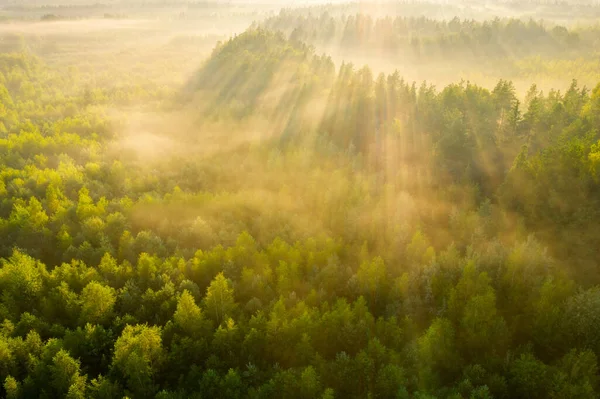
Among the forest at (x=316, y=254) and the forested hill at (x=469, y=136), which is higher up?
the forested hill at (x=469, y=136)

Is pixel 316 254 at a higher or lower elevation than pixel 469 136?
lower

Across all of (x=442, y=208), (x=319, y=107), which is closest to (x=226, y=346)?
(x=442, y=208)

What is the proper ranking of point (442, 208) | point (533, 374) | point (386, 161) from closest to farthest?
point (533, 374) → point (442, 208) → point (386, 161)

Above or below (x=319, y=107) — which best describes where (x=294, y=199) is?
below

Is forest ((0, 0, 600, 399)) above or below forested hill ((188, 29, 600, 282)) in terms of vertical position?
below

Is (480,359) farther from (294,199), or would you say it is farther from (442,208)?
(294,199)

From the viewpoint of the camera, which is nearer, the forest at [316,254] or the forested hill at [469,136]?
the forest at [316,254]

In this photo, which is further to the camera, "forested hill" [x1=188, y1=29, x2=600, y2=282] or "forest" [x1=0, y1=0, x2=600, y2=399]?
"forested hill" [x1=188, y1=29, x2=600, y2=282]

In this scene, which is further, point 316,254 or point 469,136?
point 469,136
